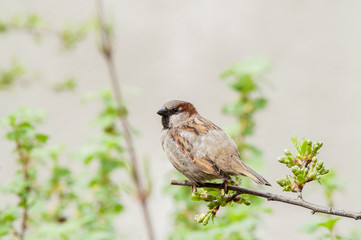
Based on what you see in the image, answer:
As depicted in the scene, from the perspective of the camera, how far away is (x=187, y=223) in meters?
3.35

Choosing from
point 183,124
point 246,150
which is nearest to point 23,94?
point 246,150

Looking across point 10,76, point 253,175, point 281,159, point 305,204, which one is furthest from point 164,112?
point 10,76

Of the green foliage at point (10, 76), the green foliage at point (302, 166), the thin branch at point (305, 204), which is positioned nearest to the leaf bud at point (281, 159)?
the green foliage at point (302, 166)

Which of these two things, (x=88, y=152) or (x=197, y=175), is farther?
(x=88, y=152)

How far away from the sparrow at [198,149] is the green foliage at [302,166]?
0.23 meters

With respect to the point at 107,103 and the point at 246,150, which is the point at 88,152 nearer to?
the point at 107,103

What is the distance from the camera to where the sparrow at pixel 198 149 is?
211 centimetres

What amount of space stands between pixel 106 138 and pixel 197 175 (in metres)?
1.14

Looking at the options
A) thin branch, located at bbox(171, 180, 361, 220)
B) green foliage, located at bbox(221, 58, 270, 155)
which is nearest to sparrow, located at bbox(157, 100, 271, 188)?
thin branch, located at bbox(171, 180, 361, 220)

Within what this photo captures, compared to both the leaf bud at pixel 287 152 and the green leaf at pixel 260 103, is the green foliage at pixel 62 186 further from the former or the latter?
the leaf bud at pixel 287 152

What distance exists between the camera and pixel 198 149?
226 cm

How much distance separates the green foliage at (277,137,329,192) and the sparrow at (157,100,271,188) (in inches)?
9.1

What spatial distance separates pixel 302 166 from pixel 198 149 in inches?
25.4

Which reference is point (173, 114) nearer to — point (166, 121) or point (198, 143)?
point (166, 121)
